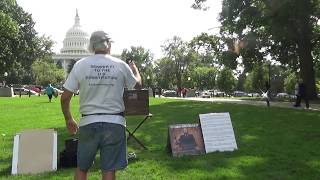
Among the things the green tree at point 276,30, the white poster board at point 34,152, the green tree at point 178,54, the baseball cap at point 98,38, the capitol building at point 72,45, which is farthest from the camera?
the capitol building at point 72,45

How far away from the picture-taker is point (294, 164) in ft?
31.0

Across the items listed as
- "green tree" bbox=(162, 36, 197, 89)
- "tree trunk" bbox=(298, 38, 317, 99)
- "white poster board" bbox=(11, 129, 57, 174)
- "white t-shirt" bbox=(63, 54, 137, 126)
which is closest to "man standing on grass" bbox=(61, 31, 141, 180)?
"white t-shirt" bbox=(63, 54, 137, 126)

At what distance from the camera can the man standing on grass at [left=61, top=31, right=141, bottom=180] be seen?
229 inches

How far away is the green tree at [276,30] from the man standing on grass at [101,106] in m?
28.6

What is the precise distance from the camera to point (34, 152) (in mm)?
9344

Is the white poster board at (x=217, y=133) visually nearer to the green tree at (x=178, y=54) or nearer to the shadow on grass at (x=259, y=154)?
the shadow on grass at (x=259, y=154)

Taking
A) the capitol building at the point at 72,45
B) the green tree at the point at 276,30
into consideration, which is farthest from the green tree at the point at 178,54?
the capitol building at the point at 72,45

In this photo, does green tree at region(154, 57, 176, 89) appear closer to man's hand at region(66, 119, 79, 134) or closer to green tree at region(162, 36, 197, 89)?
green tree at region(162, 36, 197, 89)

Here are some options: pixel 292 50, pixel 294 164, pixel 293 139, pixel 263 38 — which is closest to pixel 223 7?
pixel 263 38

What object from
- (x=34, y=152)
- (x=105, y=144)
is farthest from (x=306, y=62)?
(x=105, y=144)

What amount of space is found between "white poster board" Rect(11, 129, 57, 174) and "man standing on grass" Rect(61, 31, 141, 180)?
346 cm

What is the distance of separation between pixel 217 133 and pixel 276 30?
88.9 ft

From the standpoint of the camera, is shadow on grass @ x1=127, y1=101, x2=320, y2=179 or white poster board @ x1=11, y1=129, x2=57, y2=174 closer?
shadow on grass @ x1=127, y1=101, x2=320, y2=179

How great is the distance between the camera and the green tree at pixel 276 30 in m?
35.5
